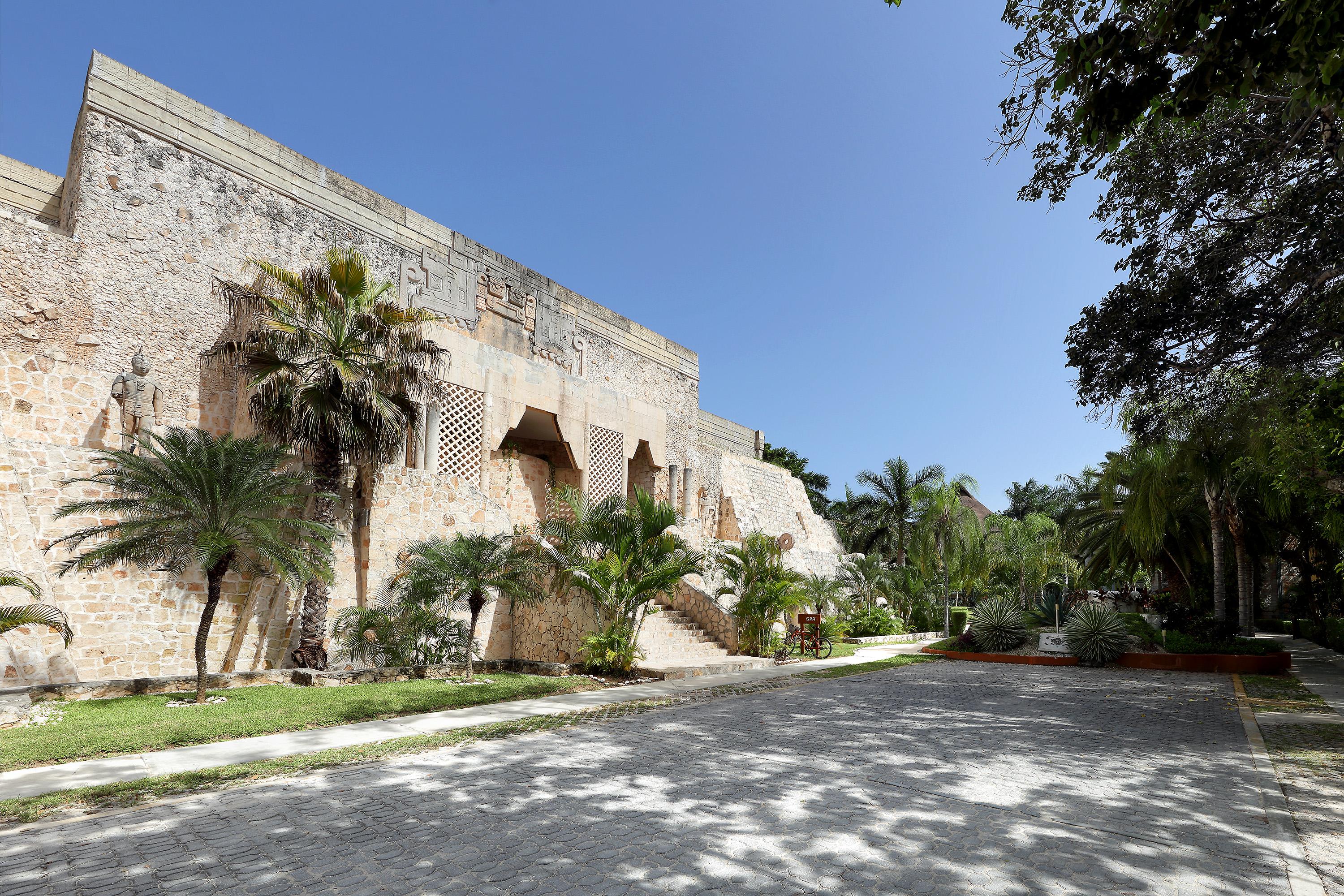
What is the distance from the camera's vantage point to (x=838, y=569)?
28016 millimetres

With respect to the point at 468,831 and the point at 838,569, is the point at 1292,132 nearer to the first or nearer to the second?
the point at 468,831

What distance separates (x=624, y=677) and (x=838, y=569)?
1795cm

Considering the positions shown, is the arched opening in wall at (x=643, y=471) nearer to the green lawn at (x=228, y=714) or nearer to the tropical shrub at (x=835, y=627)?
the tropical shrub at (x=835, y=627)

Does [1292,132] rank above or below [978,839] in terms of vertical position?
above

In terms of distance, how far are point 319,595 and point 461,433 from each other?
19.2 ft

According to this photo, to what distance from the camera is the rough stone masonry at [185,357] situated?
961 centimetres

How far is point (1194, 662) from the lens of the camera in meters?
14.1

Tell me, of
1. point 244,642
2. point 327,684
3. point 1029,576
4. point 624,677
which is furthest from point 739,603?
point 1029,576

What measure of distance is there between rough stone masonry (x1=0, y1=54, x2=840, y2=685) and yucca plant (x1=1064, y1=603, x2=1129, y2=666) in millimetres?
7896

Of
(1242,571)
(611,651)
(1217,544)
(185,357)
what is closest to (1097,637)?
(1217,544)

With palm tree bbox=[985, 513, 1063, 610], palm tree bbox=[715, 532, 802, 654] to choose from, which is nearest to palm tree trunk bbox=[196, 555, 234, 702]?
palm tree bbox=[715, 532, 802, 654]

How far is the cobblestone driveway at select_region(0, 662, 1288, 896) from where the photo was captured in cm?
356

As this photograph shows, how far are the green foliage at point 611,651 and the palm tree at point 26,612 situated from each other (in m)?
6.88

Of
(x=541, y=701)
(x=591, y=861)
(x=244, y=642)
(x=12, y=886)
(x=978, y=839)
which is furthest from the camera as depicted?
(x=244, y=642)
